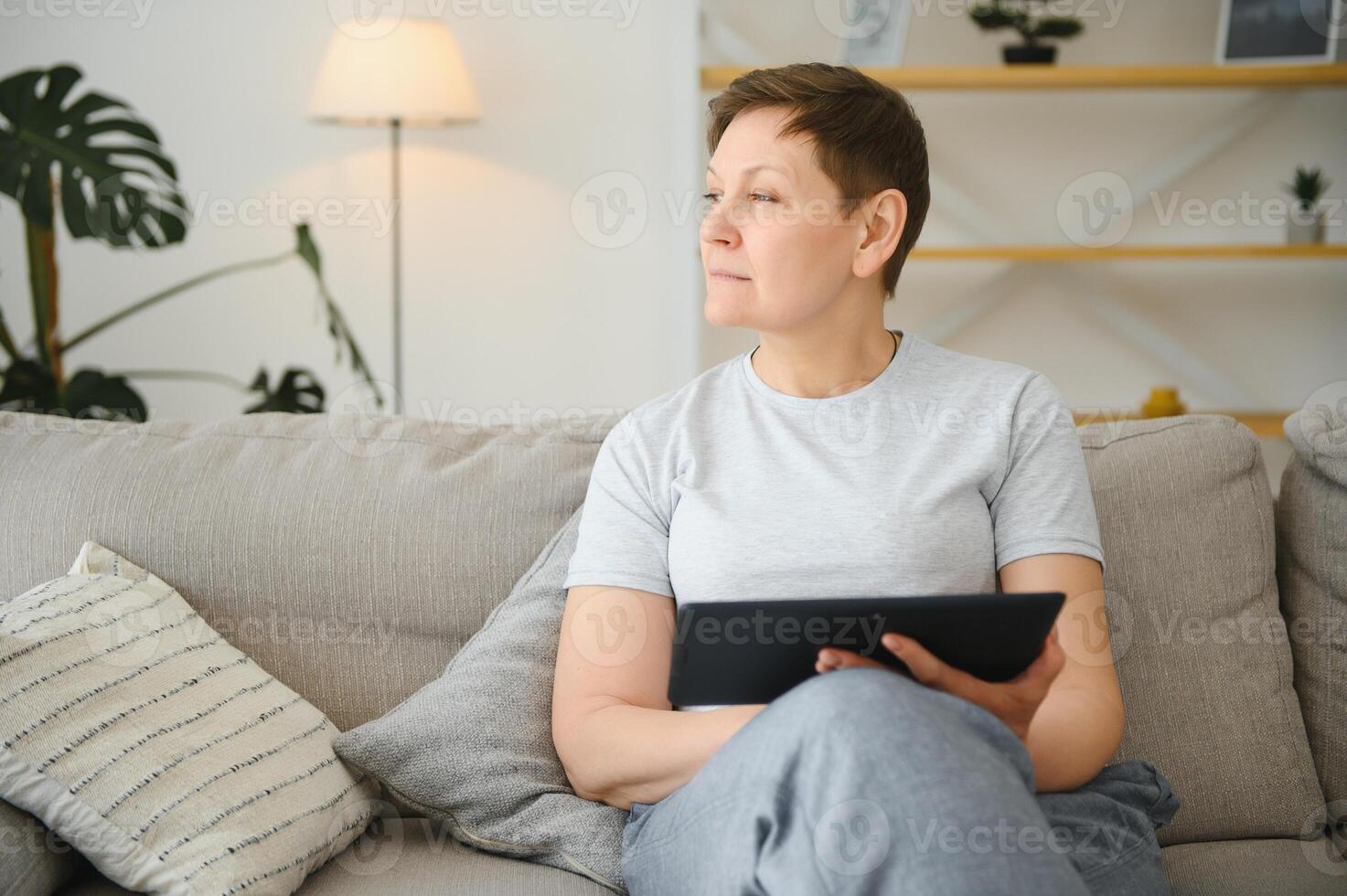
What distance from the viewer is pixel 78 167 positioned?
2.48 meters

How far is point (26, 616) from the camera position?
1.26 metres

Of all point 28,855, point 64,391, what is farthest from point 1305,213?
point 28,855

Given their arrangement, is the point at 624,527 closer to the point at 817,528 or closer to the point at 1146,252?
the point at 817,528

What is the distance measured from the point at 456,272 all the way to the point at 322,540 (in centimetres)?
192

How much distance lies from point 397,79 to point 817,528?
1.97 meters

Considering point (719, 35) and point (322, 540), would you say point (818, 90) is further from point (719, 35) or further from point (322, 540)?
point (719, 35)

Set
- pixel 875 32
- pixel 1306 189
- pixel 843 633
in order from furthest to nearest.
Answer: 1. pixel 1306 189
2. pixel 875 32
3. pixel 843 633

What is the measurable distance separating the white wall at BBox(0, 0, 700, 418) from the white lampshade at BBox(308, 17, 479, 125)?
0.34 m

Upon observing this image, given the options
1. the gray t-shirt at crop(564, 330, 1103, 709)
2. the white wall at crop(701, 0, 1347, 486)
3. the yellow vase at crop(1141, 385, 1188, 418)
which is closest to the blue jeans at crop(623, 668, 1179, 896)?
the gray t-shirt at crop(564, 330, 1103, 709)

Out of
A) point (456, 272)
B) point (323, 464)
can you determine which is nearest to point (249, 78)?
point (456, 272)

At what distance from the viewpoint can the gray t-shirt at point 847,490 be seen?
51.3 inches

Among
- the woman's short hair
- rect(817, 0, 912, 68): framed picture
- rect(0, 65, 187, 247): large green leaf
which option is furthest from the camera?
rect(817, 0, 912, 68): framed picture

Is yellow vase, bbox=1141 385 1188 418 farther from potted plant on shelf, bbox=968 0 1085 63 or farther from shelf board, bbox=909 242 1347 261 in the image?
potted plant on shelf, bbox=968 0 1085 63

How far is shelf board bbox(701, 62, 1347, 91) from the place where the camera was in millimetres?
3012
